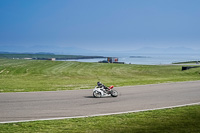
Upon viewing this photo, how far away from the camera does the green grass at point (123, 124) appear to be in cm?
939

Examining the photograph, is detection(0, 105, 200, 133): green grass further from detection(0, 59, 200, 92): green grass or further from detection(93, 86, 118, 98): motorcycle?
detection(0, 59, 200, 92): green grass

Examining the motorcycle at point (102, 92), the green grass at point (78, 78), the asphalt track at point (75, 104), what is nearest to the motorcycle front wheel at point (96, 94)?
the motorcycle at point (102, 92)

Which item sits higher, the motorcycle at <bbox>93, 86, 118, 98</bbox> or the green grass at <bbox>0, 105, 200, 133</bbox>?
the motorcycle at <bbox>93, 86, 118, 98</bbox>

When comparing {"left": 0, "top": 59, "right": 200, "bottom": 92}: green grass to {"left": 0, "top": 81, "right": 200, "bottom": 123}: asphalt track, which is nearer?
{"left": 0, "top": 81, "right": 200, "bottom": 123}: asphalt track

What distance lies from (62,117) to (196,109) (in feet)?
21.8

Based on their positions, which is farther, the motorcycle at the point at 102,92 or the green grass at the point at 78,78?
the green grass at the point at 78,78

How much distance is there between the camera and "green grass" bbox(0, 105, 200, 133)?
9.39 meters

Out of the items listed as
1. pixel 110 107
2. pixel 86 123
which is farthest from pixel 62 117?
pixel 110 107

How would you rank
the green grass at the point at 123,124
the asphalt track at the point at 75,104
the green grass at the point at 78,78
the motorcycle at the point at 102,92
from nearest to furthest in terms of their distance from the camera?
the green grass at the point at 123,124, the asphalt track at the point at 75,104, the motorcycle at the point at 102,92, the green grass at the point at 78,78

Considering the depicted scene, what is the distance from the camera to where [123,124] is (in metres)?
10.2

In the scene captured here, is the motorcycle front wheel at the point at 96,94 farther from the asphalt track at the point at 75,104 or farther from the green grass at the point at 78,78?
the green grass at the point at 78,78

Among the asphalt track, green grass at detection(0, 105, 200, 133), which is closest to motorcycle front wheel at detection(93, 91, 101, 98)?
the asphalt track

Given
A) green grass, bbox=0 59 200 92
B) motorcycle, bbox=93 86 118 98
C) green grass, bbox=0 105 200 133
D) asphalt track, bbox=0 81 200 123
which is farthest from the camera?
green grass, bbox=0 59 200 92

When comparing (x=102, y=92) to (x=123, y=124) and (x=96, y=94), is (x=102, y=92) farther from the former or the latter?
(x=123, y=124)
